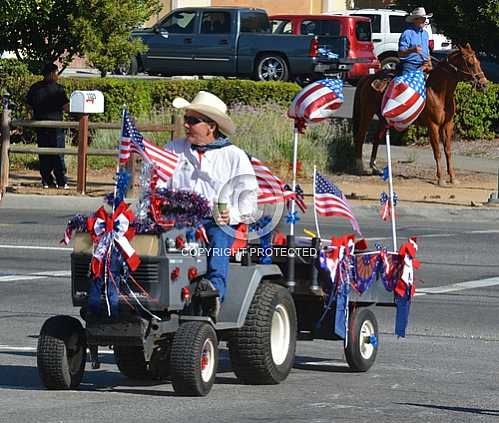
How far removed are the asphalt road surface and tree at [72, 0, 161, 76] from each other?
1027cm

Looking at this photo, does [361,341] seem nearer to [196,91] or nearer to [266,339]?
[266,339]

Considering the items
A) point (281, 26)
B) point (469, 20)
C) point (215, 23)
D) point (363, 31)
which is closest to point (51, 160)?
point (469, 20)

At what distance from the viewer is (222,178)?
9.16m

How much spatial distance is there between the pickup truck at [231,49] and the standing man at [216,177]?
85.8 ft

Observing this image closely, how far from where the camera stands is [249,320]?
29.5ft

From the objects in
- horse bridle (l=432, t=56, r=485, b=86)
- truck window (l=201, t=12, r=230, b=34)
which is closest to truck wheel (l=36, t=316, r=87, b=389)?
horse bridle (l=432, t=56, r=485, b=86)

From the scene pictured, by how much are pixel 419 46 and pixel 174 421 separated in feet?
48.8

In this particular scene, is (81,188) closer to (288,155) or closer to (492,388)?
(288,155)

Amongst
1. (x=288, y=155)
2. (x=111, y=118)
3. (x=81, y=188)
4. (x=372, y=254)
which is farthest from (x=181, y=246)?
(x=111, y=118)

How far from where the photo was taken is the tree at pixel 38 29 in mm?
25953

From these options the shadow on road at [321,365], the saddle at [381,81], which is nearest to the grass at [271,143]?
the saddle at [381,81]

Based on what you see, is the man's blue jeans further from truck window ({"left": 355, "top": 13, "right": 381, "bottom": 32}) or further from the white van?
truck window ({"left": 355, "top": 13, "right": 381, "bottom": 32})

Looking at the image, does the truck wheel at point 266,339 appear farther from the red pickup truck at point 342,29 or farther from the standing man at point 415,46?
the red pickup truck at point 342,29

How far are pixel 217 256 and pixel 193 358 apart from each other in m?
0.69
